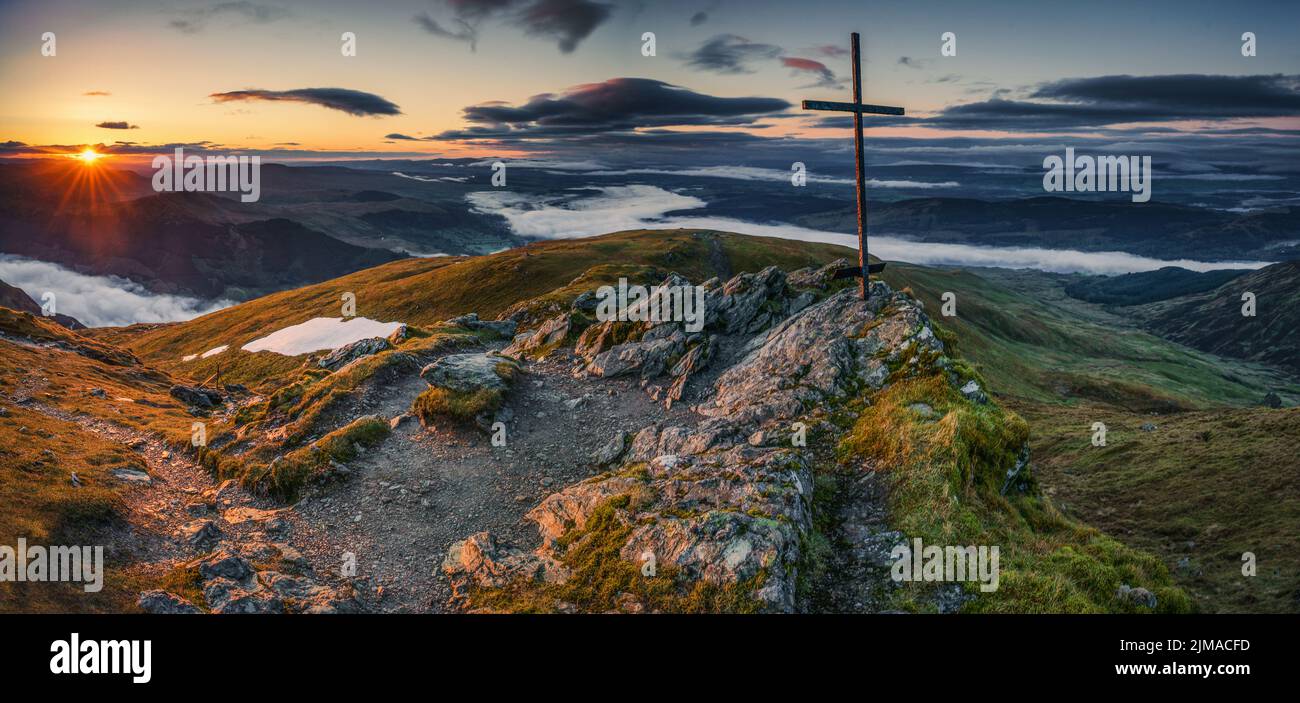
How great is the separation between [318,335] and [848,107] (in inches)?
4323

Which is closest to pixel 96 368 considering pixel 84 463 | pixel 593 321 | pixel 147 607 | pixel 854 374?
pixel 84 463

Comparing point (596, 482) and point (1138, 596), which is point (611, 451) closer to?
point (596, 482)

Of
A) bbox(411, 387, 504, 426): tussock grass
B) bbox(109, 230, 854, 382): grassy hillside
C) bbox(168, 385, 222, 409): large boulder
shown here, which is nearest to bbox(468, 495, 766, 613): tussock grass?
bbox(411, 387, 504, 426): tussock grass

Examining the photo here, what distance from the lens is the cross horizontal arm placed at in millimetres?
27730

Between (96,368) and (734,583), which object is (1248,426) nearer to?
(734,583)

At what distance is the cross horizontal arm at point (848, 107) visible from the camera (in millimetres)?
27730

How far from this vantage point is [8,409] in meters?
41.5

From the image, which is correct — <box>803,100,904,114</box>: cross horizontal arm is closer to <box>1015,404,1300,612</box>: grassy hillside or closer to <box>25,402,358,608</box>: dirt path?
<box>1015,404,1300,612</box>: grassy hillside

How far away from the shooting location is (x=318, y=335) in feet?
375

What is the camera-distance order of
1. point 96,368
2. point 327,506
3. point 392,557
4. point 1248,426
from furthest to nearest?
point 96,368, point 1248,426, point 327,506, point 392,557

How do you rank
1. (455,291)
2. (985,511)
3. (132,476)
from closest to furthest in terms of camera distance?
(985,511), (132,476), (455,291)

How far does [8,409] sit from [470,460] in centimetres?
3590

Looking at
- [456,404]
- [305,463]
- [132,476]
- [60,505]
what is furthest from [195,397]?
[456,404]

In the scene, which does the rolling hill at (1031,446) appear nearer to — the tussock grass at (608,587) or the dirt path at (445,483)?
the dirt path at (445,483)
